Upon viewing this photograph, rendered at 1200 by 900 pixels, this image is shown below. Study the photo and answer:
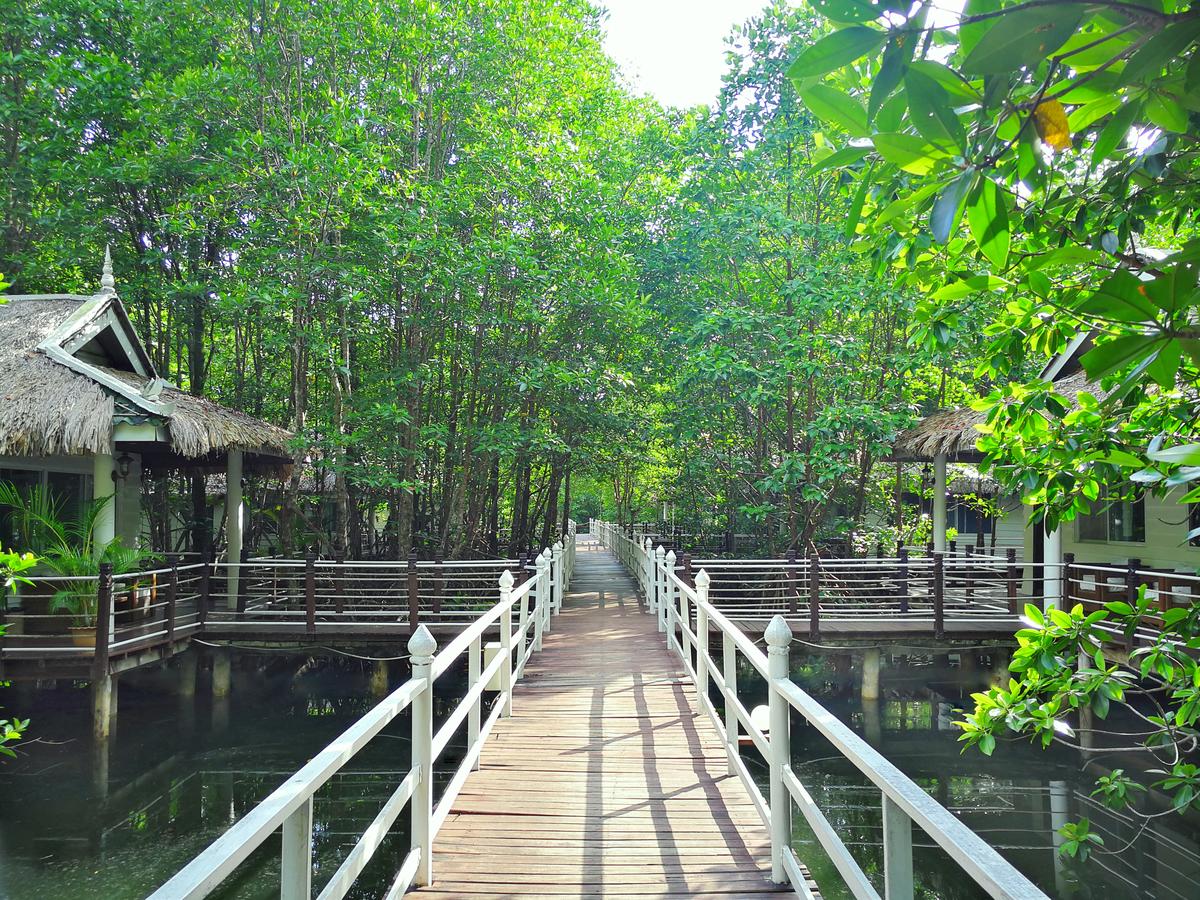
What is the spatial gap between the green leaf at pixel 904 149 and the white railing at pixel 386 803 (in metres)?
1.75

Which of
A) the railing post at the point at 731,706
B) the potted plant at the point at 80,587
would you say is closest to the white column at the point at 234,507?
the potted plant at the point at 80,587

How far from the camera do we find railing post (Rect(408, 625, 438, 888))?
10.8 feet

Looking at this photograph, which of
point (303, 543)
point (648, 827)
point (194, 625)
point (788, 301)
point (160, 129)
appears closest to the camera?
point (648, 827)

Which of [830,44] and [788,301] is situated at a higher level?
[788,301]

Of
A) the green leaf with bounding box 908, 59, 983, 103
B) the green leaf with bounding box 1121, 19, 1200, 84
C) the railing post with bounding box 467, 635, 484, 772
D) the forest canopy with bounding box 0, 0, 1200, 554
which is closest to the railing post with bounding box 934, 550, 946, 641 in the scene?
the forest canopy with bounding box 0, 0, 1200, 554

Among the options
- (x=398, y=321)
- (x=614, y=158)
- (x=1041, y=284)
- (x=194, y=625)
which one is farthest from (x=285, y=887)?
(x=614, y=158)

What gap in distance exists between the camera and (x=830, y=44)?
1249 mm

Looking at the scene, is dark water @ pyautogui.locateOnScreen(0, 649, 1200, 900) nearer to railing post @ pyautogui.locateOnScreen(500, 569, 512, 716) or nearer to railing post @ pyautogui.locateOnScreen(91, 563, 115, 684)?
railing post @ pyautogui.locateOnScreen(91, 563, 115, 684)

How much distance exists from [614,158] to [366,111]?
16.7ft

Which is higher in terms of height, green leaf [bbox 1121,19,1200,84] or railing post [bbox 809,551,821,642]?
green leaf [bbox 1121,19,1200,84]

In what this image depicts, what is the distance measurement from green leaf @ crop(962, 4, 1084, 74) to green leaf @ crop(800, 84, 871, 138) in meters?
0.28

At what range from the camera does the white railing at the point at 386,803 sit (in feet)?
5.37

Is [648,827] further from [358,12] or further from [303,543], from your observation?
[303,543]

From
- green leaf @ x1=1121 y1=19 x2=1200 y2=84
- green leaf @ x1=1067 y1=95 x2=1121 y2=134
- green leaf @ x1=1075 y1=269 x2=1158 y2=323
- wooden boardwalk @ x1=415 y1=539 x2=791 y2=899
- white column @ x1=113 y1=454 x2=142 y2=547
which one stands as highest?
green leaf @ x1=1067 y1=95 x2=1121 y2=134
